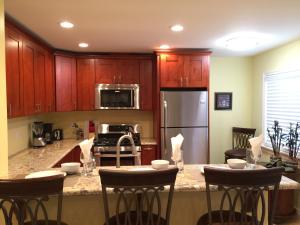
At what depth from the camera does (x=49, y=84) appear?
13.5 ft

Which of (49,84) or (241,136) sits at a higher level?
(49,84)

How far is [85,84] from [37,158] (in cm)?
175

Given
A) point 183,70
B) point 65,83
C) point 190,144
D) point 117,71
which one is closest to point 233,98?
point 183,70

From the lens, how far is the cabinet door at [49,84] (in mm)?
4004

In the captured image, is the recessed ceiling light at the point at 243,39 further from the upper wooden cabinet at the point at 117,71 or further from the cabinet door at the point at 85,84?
the cabinet door at the point at 85,84

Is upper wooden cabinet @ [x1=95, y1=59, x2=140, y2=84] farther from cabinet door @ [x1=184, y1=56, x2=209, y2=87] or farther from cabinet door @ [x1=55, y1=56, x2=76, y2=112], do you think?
cabinet door @ [x1=184, y1=56, x2=209, y2=87]

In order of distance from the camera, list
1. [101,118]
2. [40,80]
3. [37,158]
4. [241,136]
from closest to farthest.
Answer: [37,158] → [40,80] → [241,136] → [101,118]

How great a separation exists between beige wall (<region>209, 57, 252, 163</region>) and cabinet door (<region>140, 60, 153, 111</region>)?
1.23 meters

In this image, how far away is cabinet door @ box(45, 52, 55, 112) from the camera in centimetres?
400

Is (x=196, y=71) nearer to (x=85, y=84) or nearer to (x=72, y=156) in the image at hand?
(x=85, y=84)

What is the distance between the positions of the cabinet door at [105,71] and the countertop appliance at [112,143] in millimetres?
846

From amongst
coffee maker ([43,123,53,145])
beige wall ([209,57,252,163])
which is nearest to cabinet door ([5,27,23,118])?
coffee maker ([43,123,53,145])

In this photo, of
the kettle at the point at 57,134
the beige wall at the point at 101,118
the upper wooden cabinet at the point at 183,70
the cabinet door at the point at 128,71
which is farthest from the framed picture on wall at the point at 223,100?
the kettle at the point at 57,134

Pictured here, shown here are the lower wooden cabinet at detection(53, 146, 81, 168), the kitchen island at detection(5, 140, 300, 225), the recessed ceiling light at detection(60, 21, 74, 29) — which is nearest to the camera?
the kitchen island at detection(5, 140, 300, 225)
